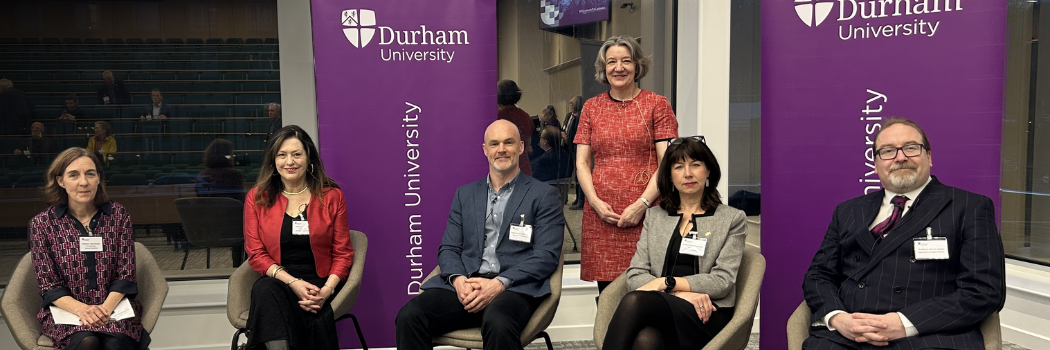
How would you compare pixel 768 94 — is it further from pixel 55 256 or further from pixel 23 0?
pixel 23 0

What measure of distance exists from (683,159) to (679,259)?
39cm

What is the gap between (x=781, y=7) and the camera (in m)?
3.14

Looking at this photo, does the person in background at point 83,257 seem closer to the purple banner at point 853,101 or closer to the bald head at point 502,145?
the bald head at point 502,145

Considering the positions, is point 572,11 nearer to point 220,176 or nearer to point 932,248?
point 220,176

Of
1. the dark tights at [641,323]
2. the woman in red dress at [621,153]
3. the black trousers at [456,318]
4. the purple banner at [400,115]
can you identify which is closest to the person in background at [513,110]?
the purple banner at [400,115]

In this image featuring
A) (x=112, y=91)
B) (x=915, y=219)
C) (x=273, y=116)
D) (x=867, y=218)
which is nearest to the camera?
(x=915, y=219)

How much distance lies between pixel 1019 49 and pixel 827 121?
2.07 m

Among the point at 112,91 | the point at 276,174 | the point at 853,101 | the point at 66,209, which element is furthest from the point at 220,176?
the point at 853,101

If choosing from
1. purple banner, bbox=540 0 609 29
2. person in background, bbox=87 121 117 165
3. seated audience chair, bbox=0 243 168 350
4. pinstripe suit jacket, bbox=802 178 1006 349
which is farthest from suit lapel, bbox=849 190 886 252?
person in background, bbox=87 121 117 165

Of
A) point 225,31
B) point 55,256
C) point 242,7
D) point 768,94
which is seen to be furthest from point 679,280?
point 225,31

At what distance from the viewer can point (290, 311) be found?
2.80 m

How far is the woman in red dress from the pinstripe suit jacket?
800mm

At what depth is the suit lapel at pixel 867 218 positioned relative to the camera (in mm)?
2309

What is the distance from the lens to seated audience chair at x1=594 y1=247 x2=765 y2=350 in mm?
2393
